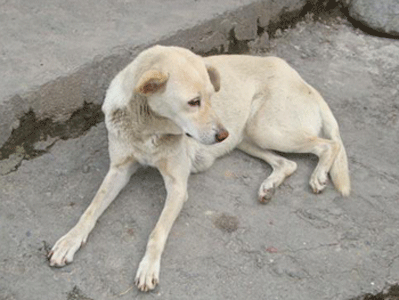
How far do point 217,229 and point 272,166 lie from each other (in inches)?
32.4

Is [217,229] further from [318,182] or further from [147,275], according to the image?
[318,182]

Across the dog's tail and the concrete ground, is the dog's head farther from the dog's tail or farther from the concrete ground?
the dog's tail

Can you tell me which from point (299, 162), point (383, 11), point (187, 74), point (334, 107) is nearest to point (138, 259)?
point (187, 74)

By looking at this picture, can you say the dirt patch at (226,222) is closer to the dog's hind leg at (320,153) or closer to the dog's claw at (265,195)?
the dog's claw at (265,195)

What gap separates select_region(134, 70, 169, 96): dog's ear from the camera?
332 centimetres

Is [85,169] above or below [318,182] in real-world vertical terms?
above

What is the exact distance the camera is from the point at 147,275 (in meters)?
3.40

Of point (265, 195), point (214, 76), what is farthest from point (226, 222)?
point (214, 76)

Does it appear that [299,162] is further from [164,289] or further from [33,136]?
[33,136]

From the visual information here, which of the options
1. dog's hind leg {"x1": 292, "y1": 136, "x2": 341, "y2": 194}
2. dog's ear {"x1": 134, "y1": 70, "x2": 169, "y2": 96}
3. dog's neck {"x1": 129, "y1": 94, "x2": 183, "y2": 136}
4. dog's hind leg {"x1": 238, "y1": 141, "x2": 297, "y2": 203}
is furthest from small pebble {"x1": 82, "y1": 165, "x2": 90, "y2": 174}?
dog's hind leg {"x1": 292, "y1": 136, "x2": 341, "y2": 194}

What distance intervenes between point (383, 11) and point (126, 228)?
155 inches

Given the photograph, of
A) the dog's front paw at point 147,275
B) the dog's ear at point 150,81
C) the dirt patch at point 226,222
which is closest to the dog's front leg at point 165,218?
the dog's front paw at point 147,275

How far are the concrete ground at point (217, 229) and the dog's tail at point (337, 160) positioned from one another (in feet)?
0.23

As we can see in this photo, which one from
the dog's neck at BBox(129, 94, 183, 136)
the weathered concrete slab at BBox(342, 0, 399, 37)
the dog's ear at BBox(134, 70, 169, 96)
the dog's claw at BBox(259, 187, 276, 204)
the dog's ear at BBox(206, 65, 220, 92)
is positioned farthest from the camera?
the weathered concrete slab at BBox(342, 0, 399, 37)
